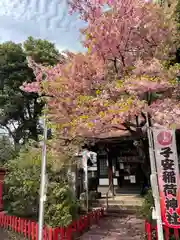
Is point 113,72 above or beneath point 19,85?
beneath

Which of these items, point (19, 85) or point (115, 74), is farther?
point (19, 85)

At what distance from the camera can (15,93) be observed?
17.6m

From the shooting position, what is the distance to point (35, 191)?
25.1 ft

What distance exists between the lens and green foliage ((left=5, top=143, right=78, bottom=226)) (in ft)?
23.1

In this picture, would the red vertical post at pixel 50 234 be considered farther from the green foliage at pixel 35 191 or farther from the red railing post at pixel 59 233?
the green foliage at pixel 35 191

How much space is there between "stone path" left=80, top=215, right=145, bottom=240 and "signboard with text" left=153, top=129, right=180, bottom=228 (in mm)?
1868

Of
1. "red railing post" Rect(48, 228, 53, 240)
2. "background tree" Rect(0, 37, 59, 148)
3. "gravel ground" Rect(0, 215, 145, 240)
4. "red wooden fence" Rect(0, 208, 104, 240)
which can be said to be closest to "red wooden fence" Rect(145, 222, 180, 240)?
"gravel ground" Rect(0, 215, 145, 240)

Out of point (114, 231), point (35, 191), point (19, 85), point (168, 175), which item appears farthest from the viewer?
point (19, 85)

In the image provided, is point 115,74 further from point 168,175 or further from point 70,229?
point 70,229

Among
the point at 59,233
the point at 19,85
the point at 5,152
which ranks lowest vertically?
the point at 59,233

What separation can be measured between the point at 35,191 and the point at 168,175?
4208 millimetres

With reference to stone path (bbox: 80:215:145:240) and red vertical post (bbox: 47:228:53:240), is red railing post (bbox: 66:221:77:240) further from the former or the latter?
red vertical post (bbox: 47:228:53:240)

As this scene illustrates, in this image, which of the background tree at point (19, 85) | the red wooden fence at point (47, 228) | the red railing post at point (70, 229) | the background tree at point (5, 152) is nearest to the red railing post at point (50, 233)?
the red wooden fence at point (47, 228)

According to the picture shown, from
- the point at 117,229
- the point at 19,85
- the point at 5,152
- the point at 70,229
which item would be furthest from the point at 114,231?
the point at 19,85
